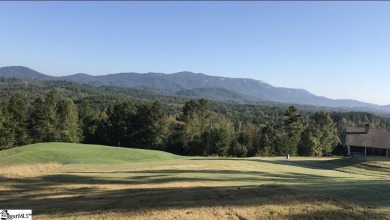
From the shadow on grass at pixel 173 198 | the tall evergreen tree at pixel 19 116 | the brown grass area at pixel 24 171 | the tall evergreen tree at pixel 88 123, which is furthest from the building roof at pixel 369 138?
the tall evergreen tree at pixel 19 116

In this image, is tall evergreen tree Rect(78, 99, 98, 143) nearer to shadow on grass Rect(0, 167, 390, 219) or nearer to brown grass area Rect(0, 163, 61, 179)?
brown grass area Rect(0, 163, 61, 179)

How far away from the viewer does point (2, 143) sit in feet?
265

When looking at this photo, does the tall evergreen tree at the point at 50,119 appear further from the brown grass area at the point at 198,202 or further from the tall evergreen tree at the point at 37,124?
the brown grass area at the point at 198,202

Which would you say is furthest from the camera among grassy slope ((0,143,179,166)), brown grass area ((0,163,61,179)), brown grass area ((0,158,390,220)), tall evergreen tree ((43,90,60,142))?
tall evergreen tree ((43,90,60,142))

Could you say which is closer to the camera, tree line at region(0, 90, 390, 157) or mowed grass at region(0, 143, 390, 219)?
mowed grass at region(0, 143, 390, 219)

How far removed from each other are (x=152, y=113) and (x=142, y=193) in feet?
232

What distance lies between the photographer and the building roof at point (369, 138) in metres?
67.7

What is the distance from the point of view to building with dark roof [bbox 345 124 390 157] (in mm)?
67688

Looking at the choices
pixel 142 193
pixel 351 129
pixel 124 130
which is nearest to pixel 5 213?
pixel 142 193

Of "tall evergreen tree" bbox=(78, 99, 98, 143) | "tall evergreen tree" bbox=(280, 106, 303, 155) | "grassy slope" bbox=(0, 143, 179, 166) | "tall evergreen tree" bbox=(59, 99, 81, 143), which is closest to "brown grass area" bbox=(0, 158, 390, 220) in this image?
"grassy slope" bbox=(0, 143, 179, 166)

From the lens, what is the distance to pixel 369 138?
228 ft

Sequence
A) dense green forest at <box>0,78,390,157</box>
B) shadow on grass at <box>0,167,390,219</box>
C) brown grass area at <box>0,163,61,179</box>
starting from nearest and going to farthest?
shadow on grass at <box>0,167,390,219</box> < brown grass area at <box>0,163,61,179</box> < dense green forest at <box>0,78,390,157</box>

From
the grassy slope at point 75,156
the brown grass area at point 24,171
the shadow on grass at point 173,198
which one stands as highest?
the shadow on grass at point 173,198

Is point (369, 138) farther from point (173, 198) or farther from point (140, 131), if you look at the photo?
point (173, 198)
